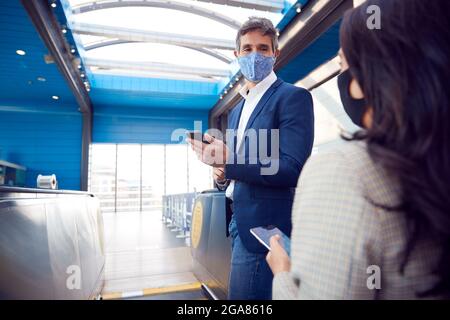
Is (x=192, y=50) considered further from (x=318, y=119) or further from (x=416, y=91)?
(x=416, y=91)

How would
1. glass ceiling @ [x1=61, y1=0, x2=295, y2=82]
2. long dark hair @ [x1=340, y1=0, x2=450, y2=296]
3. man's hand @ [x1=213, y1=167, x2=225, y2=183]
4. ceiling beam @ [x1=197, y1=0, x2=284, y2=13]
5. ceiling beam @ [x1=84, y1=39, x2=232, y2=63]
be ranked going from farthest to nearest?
ceiling beam @ [x1=84, y1=39, x2=232, y2=63] < glass ceiling @ [x1=61, y1=0, x2=295, y2=82] < ceiling beam @ [x1=197, y1=0, x2=284, y2=13] < man's hand @ [x1=213, y1=167, x2=225, y2=183] < long dark hair @ [x1=340, y1=0, x2=450, y2=296]

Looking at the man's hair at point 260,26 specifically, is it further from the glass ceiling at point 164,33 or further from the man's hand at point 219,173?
the glass ceiling at point 164,33

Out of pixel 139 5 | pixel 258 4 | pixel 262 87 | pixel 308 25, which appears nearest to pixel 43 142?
pixel 139 5

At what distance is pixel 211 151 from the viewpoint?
3.69 feet

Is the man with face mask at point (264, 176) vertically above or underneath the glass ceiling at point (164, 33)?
underneath

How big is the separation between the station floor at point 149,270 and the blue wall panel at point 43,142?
14.4 feet

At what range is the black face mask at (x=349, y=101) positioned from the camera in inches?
28.8

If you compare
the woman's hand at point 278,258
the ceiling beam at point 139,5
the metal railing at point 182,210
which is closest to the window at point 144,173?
the metal railing at point 182,210

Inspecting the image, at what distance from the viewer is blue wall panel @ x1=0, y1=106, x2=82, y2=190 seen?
9.02 m

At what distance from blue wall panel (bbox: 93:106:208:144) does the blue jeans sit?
32.6ft

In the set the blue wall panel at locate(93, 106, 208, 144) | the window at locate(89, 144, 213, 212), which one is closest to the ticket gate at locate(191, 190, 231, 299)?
the blue wall panel at locate(93, 106, 208, 144)

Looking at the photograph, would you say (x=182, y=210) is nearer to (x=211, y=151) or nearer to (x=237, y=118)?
(x=237, y=118)

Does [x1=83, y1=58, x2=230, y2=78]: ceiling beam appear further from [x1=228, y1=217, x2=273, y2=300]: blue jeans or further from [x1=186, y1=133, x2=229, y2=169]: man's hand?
[x1=228, y1=217, x2=273, y2=300]: blue jeans
